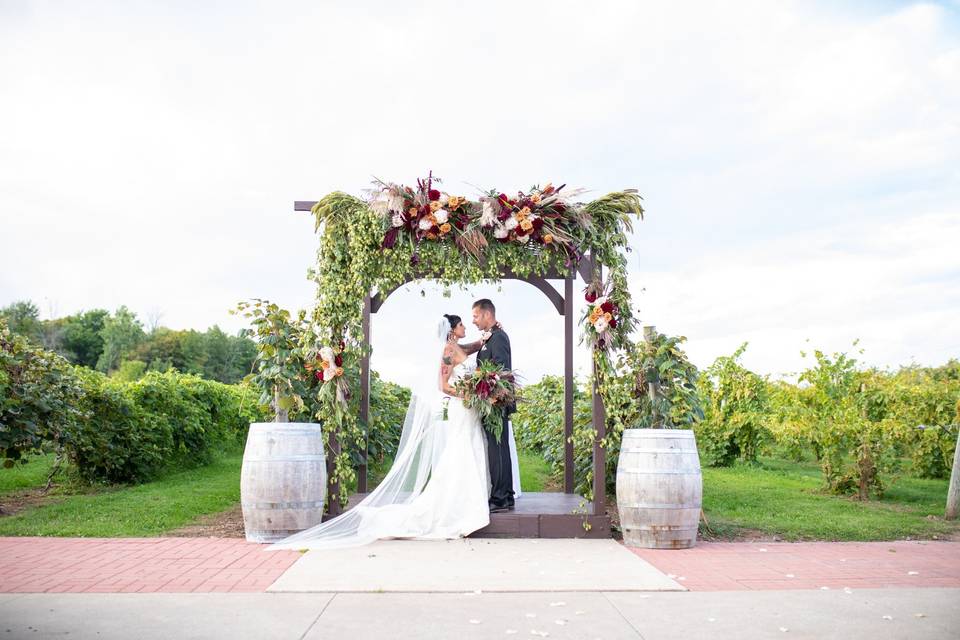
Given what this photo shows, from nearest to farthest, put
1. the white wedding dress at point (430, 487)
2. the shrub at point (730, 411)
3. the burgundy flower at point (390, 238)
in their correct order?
the white wedding dress at point (430, 487), the burgundy flower at point (390, 238), the shrub at point (730, 411)

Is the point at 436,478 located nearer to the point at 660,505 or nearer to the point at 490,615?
the point at 660,505

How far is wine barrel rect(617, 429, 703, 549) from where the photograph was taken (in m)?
6.98

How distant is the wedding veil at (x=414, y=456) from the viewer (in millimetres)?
7441

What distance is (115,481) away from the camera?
36.3ft

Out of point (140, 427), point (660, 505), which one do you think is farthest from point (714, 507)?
point (140, 427)

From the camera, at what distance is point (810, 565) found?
639 centimetres

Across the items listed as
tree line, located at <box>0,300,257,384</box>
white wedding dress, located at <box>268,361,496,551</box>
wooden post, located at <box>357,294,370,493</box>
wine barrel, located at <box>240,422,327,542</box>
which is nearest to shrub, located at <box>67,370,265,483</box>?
wooden post, located at <box>357,294,370,493</box>

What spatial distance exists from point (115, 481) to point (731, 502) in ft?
26.6

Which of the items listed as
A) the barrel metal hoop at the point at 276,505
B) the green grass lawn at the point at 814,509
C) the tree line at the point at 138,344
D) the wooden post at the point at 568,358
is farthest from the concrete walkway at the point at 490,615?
the tree line at the point at 138,344

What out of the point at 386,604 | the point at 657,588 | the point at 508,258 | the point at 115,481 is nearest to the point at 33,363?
the point at 115,481

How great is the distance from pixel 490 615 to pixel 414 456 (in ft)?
10.3

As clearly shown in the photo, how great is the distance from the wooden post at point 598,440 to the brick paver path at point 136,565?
2.78 m

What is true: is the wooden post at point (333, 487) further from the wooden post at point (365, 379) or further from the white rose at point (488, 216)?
the white rose at point (488, 216)

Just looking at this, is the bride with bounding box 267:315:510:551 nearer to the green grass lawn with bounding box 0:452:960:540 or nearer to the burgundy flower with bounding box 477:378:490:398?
the burgundy flower with bounding box 477:378:490:398
